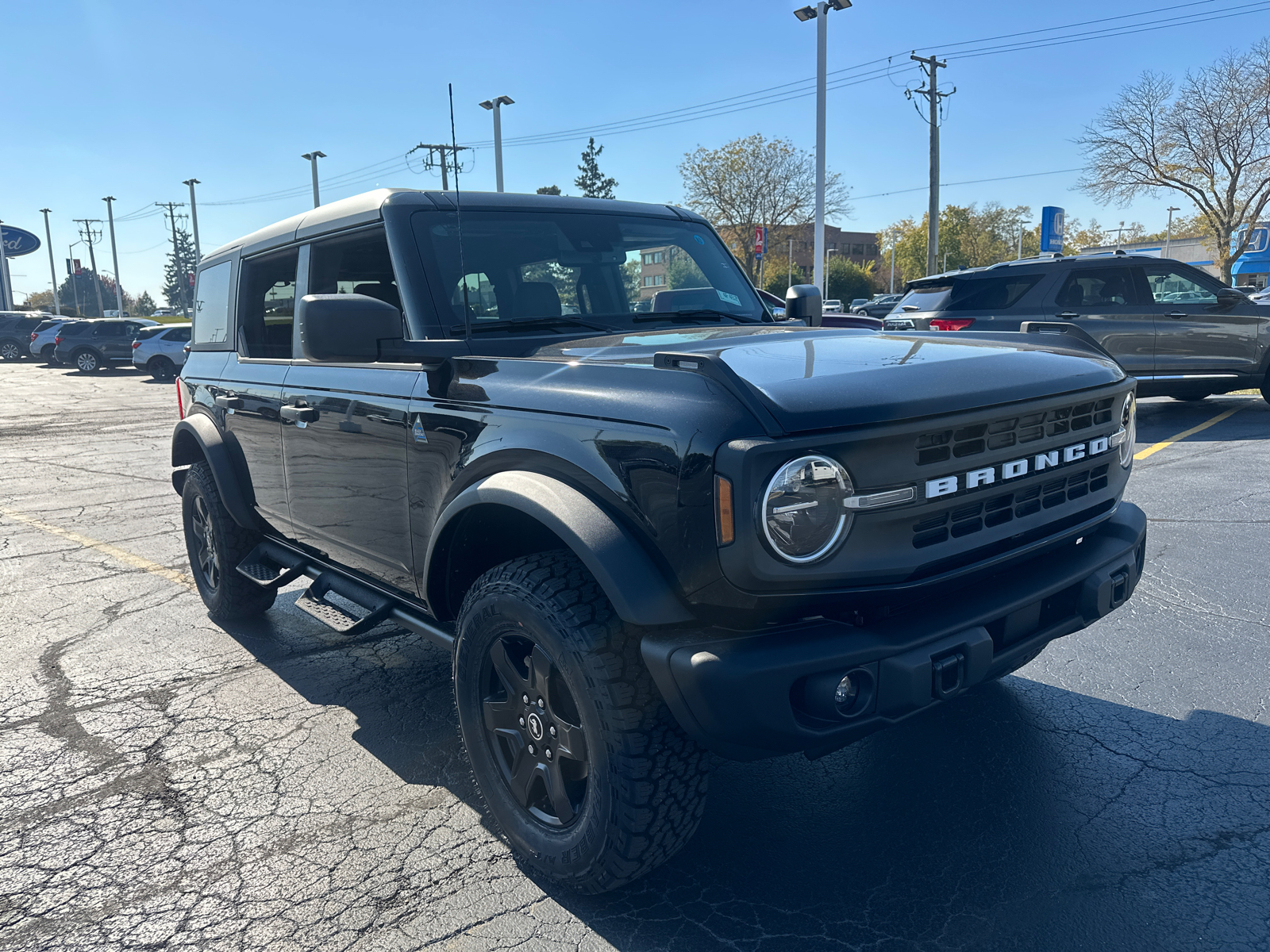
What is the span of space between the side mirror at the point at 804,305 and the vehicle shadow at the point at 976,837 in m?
1.72

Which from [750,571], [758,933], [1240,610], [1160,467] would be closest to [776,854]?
[758,933]

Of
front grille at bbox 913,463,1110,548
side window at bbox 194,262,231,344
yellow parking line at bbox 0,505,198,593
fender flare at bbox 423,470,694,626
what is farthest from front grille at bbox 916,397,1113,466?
yellow parking line at bbox 0,505,198,593

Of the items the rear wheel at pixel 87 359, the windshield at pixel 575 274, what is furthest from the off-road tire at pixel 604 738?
the rear wheel at pixel 87 359

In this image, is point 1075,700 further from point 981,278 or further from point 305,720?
point 981,278

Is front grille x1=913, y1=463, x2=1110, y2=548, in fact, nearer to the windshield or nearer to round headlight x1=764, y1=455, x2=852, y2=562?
round headlight x1=764, y1=455, x2=852, y2=562

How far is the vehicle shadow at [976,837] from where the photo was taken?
7.57 feet

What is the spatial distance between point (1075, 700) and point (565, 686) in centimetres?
219

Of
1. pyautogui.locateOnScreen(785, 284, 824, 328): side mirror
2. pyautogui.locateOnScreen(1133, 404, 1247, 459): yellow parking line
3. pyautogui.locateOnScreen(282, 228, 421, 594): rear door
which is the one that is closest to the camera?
pyautogui.locateOnScreen(282, 228, 421, 594): rear door

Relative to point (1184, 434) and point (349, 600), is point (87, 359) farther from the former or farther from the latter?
point (349, 600)

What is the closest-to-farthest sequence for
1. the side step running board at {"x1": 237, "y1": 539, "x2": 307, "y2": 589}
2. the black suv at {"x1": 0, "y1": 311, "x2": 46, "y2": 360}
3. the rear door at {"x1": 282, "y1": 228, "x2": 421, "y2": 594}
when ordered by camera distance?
the rear door at {"x1": 282, "y1": 228, "x2": 421, "y2": 594} < the side step running board at {"x1": 237, "y1": 539, "x2": 307, "y2": 589} < the black suv at {"x1": 0, "y1": 311, "x2": 46, "y2": 360}

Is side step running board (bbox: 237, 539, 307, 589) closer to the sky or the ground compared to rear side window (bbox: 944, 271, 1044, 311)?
closer to the ground

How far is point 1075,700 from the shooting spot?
3.57 metres

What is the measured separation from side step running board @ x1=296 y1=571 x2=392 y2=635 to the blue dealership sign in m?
28.1

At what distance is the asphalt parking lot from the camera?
2375 mm
